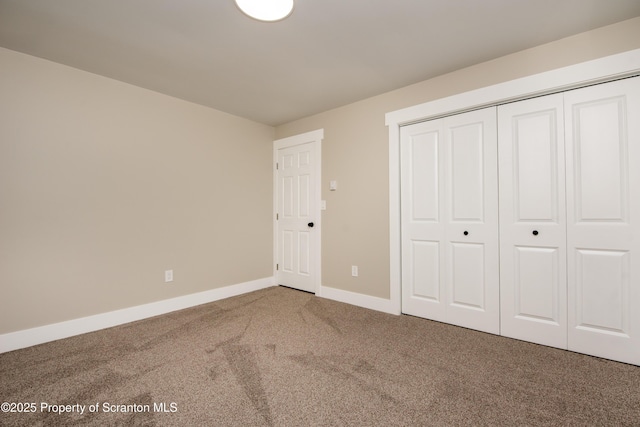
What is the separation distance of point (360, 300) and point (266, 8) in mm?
2901

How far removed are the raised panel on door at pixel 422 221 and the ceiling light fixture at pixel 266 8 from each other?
1.81 m

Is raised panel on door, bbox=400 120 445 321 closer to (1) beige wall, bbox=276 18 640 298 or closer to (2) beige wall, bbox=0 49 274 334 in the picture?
(1) beige wall, bbox=276 18 640 298

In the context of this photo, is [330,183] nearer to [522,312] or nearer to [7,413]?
[522,312]

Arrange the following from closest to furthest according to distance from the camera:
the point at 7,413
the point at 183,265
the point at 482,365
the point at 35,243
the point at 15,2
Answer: the point at 7,413
the point at 15,2
the point at 482,365
the point at 35,243
the point at 183,265

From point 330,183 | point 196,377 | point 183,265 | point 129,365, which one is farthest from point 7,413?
point 330,183

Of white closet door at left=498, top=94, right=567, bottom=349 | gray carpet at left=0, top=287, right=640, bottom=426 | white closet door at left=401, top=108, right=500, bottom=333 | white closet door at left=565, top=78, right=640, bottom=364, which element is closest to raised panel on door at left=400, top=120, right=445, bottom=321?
white closet door at left=401, top=108, right=500, bottom=333

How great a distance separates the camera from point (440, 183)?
2783mm

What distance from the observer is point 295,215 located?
4.02 metres

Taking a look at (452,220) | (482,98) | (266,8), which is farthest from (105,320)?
(482,98)

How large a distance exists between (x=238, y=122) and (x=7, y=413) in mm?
3366

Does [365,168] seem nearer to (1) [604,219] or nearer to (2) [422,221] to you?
(2) [422,221]

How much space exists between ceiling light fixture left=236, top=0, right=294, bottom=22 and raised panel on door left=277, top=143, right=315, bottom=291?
7.11 feet

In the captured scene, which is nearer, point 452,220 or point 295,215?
point 452,220

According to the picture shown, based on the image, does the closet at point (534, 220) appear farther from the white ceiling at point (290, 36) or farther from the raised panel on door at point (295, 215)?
the raised panel on door at point (295, 215)
